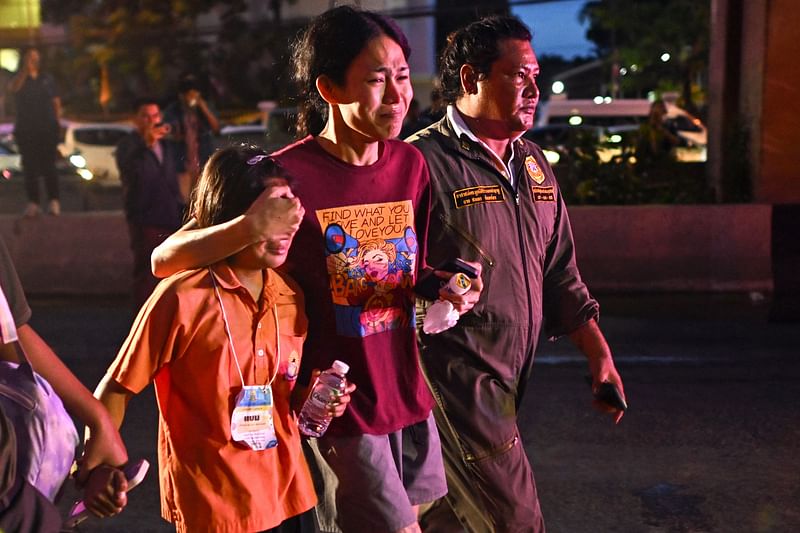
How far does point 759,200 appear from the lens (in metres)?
12.5

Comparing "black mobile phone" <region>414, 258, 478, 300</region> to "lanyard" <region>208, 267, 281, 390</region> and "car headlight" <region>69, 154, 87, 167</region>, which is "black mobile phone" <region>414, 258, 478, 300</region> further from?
"car headlight" <region>69, 154, 87, 167</region>

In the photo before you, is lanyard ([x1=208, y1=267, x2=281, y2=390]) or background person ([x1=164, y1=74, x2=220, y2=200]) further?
background person ([x1=164, y1=74, x2=220, y2=200])

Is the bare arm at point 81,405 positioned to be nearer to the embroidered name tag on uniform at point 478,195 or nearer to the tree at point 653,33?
the embroidered name tag on uniform at point 478,195

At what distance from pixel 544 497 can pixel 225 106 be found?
3764 centimetres

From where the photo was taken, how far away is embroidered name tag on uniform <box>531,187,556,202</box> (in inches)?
147

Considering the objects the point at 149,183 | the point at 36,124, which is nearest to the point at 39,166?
the point at 36,124

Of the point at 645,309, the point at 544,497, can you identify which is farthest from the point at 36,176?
the point at 544,497

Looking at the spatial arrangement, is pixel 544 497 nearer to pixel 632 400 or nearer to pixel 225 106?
pixel 632 400

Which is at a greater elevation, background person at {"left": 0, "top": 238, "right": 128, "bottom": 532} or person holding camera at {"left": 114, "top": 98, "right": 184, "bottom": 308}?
background person at {"left": 0, "top": 238, "right": 128, "bottom": 532}

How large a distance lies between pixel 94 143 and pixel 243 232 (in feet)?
92.7

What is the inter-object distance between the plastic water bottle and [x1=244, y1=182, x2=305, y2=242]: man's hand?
370mm

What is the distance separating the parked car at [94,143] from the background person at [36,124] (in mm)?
14783

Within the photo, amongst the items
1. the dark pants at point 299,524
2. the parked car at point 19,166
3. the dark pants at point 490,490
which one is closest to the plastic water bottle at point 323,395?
the dark pants at point 299,524

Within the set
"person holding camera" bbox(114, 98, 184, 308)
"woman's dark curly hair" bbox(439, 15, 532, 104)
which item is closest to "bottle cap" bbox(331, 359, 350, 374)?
"woman's dark curly hair" bbox(439, 15, 532, 104)
